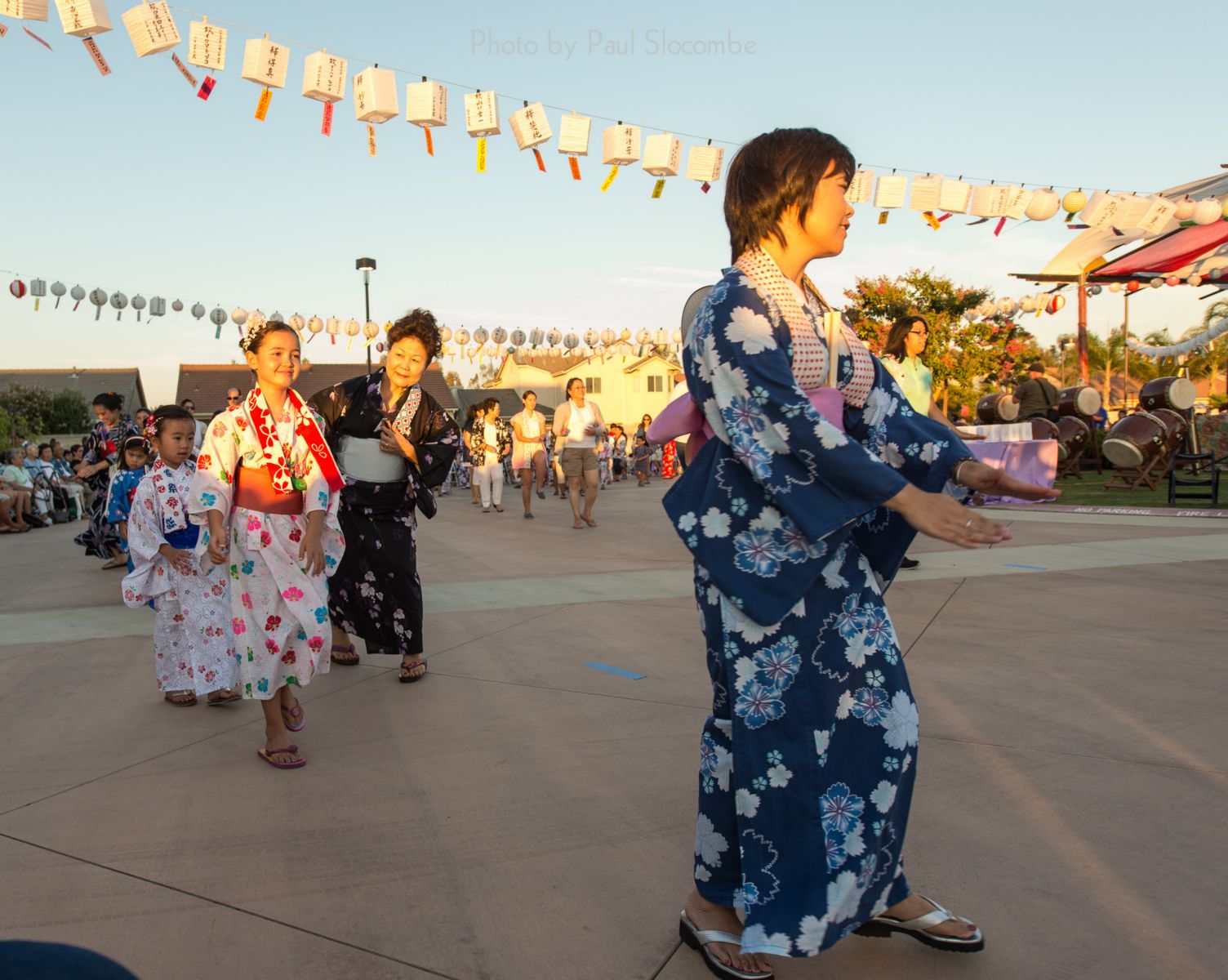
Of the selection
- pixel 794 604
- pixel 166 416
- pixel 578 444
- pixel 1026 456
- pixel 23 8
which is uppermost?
pixel 23 8

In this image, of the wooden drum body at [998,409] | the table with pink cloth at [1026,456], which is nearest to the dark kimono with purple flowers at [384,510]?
the table with pink cloth at [1026,456]

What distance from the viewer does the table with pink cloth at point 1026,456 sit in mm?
12078

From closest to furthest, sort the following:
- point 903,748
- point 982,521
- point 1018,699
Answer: point 982,521, point 903,748, point 1018,699

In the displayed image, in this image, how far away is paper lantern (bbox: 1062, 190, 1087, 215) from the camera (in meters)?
11.1

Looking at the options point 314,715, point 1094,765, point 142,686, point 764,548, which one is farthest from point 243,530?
point 1094,765

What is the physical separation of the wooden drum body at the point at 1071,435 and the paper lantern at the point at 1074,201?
5.66 meters

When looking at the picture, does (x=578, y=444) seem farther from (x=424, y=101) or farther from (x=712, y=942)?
(x=712, y=942)

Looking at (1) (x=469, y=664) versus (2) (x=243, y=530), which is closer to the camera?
(2) (x=243, y=530)

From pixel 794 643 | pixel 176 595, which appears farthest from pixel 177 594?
pixel 794 643

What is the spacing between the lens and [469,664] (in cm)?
451

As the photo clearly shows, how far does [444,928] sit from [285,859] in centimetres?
60

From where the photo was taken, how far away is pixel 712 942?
6.43 feet

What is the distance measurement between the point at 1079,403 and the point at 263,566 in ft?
53.5

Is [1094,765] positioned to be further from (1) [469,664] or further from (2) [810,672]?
(1) [469,664]
